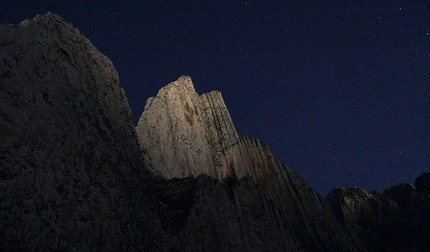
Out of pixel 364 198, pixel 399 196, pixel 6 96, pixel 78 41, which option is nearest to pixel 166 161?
pixel 78 41

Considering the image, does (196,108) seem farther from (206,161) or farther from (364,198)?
(364,198)

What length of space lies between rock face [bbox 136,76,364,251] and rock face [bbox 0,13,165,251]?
9846 millimetres

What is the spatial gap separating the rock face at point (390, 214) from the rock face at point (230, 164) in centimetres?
1103

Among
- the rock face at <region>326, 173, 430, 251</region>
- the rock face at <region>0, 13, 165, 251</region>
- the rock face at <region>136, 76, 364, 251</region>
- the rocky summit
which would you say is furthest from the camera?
the rock face at <region>326, 173, 430, 251</region>

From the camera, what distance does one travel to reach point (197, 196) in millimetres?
26578

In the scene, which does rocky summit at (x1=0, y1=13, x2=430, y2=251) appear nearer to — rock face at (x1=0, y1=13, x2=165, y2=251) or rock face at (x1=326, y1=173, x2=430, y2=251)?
rock face at (x1=0, y1=13, x2=165, y2=251)

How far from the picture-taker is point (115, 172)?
1920cm

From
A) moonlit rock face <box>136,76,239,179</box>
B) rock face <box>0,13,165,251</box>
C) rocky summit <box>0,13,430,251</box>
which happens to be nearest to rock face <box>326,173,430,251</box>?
rocky summit <box>0,13,430,251</box>

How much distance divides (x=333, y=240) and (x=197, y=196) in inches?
1040

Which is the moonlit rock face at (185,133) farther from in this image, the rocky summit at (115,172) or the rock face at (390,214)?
the rock face at (390,214)

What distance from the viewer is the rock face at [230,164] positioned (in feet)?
108

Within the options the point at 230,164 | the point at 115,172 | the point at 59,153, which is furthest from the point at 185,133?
the point at 59,153

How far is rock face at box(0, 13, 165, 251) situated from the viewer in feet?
39.9

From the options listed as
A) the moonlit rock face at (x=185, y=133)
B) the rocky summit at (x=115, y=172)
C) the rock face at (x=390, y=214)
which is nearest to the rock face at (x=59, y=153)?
the rocky summit at (x=115, y=172)
